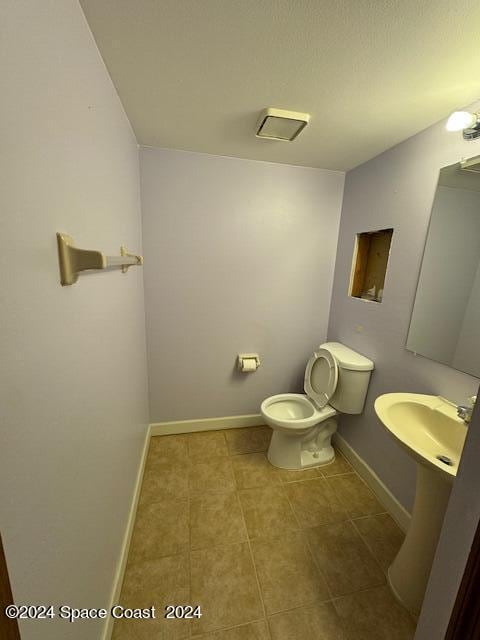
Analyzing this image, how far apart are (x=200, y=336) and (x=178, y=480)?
3.45 feet

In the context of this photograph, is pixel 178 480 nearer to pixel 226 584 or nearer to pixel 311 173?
pixel 226 584

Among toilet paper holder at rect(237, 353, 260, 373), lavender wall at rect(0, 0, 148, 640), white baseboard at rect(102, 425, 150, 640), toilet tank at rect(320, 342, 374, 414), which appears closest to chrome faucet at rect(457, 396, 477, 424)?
toilet tank at rect(320, 342, 374, 414)

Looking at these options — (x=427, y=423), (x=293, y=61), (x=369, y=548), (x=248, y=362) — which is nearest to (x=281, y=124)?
(x=293, y=61)

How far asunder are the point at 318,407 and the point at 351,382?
33 cm

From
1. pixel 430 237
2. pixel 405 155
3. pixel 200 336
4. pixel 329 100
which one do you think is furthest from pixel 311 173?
pixel 200 336

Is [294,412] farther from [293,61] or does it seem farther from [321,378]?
[293,61]

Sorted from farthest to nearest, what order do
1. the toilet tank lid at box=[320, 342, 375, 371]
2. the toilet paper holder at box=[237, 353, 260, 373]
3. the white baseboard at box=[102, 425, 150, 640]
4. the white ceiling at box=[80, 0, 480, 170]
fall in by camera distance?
the toilet paper holder at box=[237, 353, 260, 373] → the toilet tank lid at box=[320, 342, 375, 371] → the white baseboard at box=[102, 425, 150, 640] → the white ceiling at box=[80, 0, 480, 170]

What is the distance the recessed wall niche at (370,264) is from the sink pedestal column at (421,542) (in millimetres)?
1069

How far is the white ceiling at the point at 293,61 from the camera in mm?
783

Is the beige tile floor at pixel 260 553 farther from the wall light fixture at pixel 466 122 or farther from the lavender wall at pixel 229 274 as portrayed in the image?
the wall light fixture at pixel 466 122

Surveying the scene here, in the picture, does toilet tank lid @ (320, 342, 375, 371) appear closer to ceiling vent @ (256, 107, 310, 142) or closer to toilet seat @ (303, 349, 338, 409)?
toilet seat @ (303, 349, 338, 409)

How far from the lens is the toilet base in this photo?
6.03 ft

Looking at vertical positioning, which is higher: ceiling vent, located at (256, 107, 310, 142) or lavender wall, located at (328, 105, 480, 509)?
ceiling vent, located at (256, 107, 310, 142)

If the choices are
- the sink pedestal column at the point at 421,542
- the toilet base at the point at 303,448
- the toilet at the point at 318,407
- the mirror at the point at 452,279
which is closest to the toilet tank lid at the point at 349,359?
the toilet at the point at 318,407
